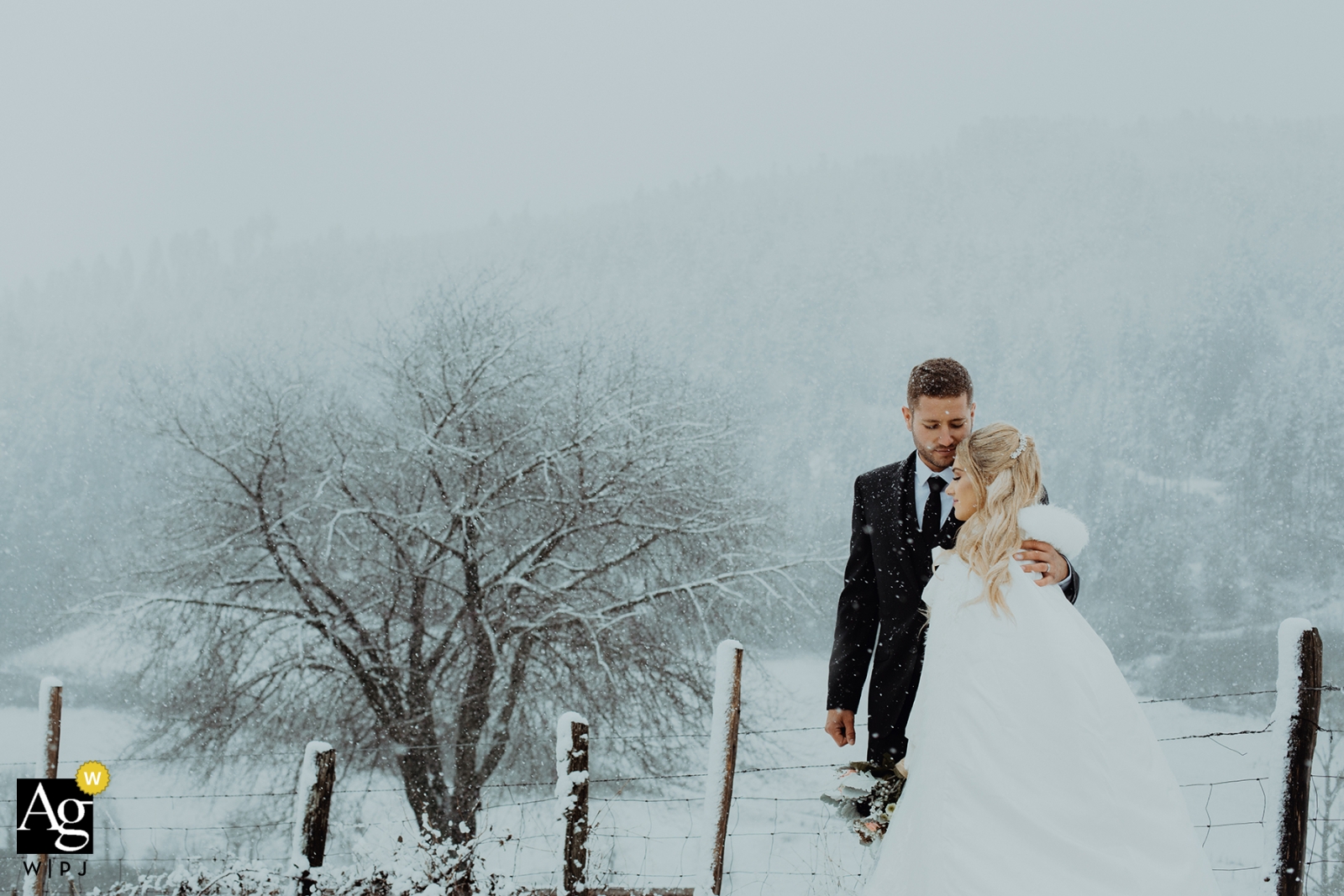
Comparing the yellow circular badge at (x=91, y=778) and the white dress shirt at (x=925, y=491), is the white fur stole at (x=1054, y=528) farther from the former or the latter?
the yellow circular badge at (x=91, y=778)

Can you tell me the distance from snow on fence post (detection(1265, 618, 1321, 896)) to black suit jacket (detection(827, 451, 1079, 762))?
952mm

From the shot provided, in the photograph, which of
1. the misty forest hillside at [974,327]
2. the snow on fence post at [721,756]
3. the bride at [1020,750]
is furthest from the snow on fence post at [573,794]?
the misty forest hillside at [974,327]

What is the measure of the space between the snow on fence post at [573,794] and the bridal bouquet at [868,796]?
1030 mm

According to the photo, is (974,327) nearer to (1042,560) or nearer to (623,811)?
(623,811)

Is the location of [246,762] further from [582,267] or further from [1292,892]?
[582,267]

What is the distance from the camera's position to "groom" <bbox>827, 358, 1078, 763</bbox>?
8.00 ft

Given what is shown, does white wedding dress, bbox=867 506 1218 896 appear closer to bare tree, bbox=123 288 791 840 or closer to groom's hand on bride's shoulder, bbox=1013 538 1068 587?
groom's hand on bride's shoulder, bbox=1013 538 1068 587

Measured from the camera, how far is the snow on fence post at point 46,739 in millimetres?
3971

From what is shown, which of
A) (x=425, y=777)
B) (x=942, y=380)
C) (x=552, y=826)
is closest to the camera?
(x=942, y=380)

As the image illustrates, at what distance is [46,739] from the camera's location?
3.97 meters

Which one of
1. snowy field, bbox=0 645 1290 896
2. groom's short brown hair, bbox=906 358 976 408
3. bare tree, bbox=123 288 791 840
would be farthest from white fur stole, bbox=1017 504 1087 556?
bare tree, bbox=123 288 791 840

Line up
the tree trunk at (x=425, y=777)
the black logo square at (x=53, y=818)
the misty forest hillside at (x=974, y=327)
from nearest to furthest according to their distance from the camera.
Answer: the black logo square at (x=53, y=818) → the tree trunk at (x=425, y=777) → the misty forest hillside at (x=974, y=327)

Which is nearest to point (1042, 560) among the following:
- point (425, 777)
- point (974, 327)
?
point (425, 777)

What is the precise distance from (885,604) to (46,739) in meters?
4.00
